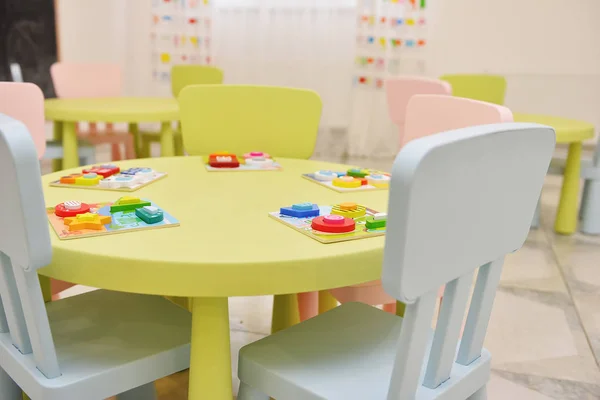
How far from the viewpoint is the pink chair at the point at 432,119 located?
1.24 metres

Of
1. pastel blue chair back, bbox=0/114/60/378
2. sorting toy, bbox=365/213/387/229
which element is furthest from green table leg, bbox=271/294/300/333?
pastel blue chair back, bbox=0/114/60/378

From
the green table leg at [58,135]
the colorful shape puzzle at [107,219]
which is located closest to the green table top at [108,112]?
the green table leg at [58,135]

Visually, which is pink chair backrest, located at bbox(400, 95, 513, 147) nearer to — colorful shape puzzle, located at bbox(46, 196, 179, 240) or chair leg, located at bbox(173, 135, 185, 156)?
colorful shape puzzle, located at bbox(46, 196, 179, 240)

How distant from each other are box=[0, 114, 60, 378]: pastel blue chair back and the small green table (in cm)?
160

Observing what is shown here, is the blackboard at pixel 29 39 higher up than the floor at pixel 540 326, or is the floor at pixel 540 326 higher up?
the blackboard at pixel 29 39

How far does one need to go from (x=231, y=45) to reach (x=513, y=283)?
285 cm

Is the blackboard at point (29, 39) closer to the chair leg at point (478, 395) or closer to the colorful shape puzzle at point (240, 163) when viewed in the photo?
the colorful shape puzzle at point (240, 163)

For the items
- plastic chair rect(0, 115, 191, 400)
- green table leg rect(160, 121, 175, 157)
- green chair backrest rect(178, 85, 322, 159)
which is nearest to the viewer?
plastic chair rect(0, 115, 191, 400)

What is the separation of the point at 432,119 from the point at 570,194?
5.55 feet

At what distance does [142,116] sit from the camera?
2375 mm

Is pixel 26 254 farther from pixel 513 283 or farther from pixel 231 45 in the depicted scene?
pixel 231 45

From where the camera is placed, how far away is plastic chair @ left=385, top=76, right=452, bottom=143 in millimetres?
2436

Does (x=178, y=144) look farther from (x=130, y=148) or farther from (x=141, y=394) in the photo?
(x=141, y=394)

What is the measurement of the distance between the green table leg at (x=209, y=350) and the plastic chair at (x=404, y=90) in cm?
178
